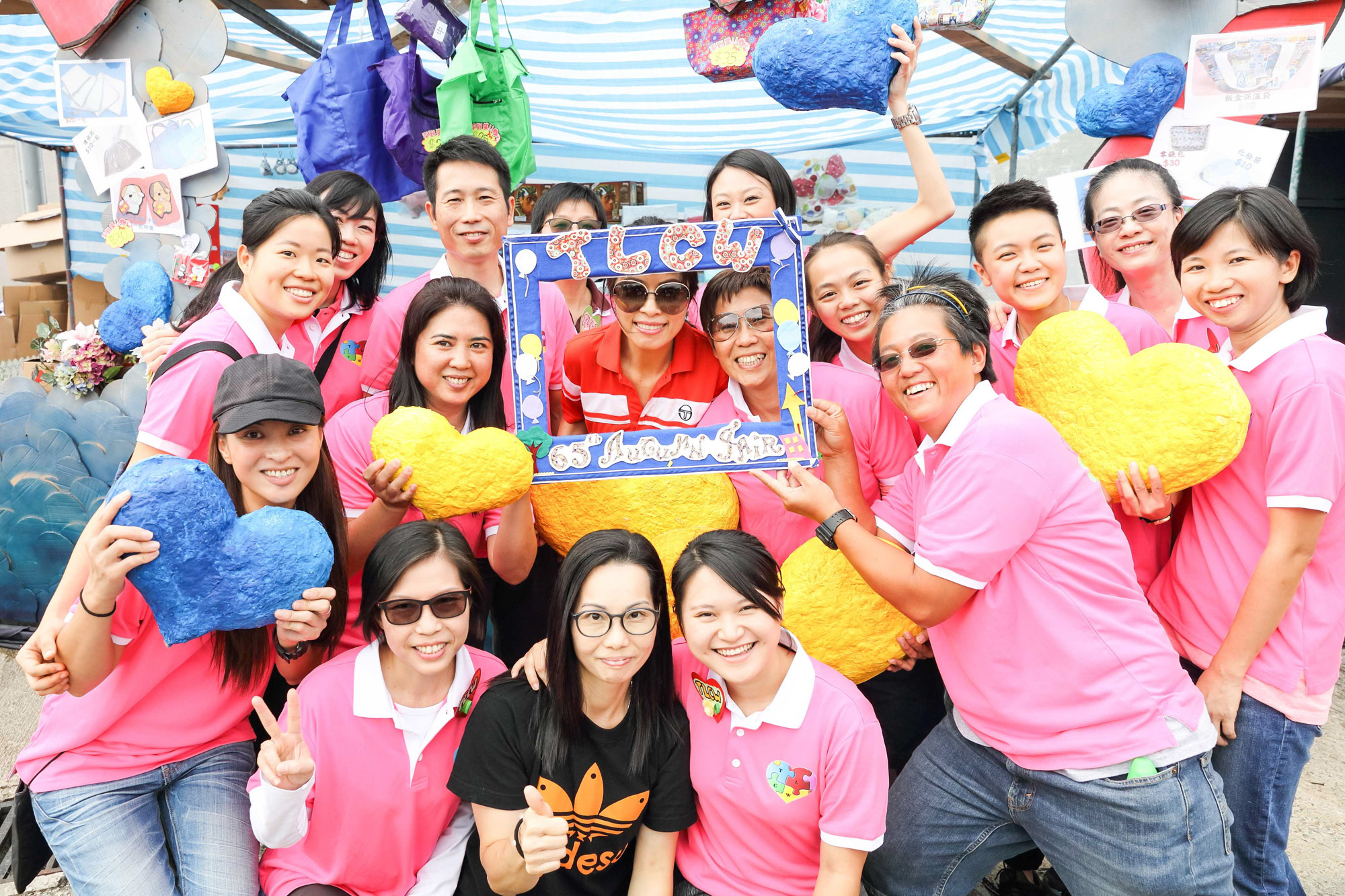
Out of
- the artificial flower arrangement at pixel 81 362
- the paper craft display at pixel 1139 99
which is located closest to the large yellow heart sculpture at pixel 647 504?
the paper craft display at pixel 1139 99

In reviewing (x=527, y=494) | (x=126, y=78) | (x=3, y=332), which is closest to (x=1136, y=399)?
(x=527, y=494)

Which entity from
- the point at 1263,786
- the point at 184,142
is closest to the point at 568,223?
the point at 184,142

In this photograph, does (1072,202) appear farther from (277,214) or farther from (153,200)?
(153,200)

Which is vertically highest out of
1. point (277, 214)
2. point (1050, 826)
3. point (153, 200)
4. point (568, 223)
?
point (153, 200)

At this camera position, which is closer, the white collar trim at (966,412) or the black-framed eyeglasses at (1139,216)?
the white collar trim at (966,412)

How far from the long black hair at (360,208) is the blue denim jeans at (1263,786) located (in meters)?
3.11

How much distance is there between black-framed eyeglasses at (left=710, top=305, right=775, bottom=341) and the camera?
2.62m

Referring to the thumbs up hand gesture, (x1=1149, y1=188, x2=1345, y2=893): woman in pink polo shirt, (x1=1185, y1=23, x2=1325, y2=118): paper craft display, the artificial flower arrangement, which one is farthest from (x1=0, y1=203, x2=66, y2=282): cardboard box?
(x1=1149, y1=188, x2=1345, y2=893): woman in pink polo shirt

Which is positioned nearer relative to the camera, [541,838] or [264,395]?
[541,838]

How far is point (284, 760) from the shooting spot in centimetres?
206

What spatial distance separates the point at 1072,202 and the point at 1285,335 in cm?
146

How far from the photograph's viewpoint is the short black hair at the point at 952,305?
2248 millimetres

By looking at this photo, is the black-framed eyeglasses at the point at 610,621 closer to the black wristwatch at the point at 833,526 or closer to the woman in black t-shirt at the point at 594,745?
the woman in black t-shirt at the point at 594,745

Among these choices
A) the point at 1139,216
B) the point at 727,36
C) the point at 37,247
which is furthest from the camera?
the point at 37,247
